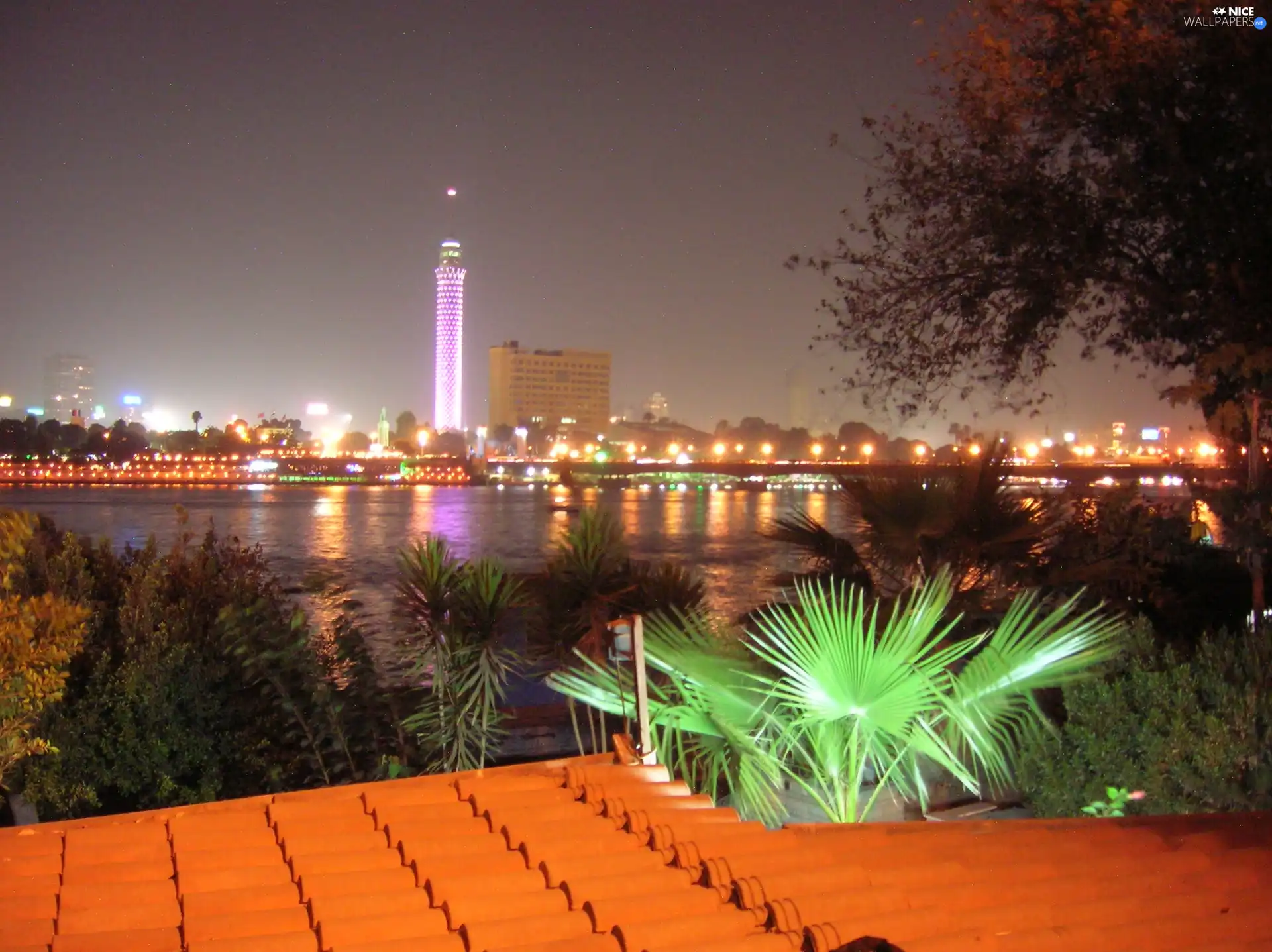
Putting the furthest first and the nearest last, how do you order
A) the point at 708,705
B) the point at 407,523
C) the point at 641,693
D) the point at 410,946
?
the point at 407,523
the point at 708,705
the point at 641,693
the point at 410,946

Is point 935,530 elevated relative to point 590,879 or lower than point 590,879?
elevated

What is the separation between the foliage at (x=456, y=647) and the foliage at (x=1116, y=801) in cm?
393

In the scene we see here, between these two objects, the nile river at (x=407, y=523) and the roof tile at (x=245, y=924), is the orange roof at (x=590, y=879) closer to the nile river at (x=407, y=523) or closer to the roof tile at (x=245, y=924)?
the roof tile at (x=245, y=924)

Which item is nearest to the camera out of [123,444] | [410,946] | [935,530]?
[410,946]

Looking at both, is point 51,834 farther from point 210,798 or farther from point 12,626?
point 210,798

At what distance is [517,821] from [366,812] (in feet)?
2.07

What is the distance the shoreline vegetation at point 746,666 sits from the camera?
5.04 m

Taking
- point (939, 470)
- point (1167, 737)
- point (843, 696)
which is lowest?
point (1167, 737)

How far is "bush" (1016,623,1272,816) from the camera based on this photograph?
16.5 feet

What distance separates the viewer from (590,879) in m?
3.48

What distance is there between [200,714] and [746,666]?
3.95 meters

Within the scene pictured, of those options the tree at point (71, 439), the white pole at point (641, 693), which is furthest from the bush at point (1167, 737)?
the tree at point (71, 439)

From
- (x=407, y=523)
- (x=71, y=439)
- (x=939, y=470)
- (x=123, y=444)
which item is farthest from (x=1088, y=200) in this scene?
(x=71, y=439)

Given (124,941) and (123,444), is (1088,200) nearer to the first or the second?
(124,941)
